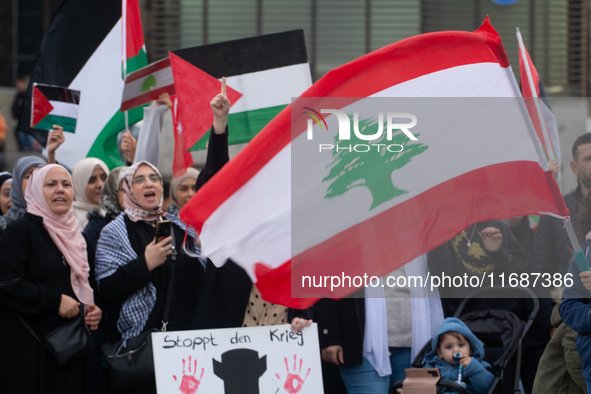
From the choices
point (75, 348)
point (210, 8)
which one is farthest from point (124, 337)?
point (210, 8)

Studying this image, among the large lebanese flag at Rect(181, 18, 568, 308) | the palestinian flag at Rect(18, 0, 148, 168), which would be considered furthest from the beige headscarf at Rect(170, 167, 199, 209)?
the large lebanese flag at Rect(181, 18, 568, 308)

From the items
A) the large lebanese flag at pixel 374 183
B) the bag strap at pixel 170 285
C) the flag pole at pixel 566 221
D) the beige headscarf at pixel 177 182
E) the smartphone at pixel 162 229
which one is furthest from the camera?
the beige headscarf at pixel 177 182

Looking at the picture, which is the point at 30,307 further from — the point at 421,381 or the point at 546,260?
the point at 546,260

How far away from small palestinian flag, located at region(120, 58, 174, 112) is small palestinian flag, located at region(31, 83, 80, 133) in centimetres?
63

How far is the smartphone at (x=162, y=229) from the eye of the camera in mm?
4531

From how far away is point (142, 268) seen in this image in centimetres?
439

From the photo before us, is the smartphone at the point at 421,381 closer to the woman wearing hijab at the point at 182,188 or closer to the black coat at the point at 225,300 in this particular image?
the black coat at the point at 225,300

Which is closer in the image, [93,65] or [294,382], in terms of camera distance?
[294,382]

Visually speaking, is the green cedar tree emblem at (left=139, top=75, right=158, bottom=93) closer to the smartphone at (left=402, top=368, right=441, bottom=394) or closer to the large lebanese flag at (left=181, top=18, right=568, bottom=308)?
the large lebanese flag at (left=181, top=18, right=568, bottom=308)

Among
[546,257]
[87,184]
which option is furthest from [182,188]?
[546,257]

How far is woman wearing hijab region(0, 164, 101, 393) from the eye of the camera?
166 inches

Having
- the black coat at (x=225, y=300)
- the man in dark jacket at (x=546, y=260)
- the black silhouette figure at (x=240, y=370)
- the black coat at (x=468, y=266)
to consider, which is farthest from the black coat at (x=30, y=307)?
the man in dark jacket at (x=546, y=260)

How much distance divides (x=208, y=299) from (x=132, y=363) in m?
0.59

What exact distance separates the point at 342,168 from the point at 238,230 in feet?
2.11
